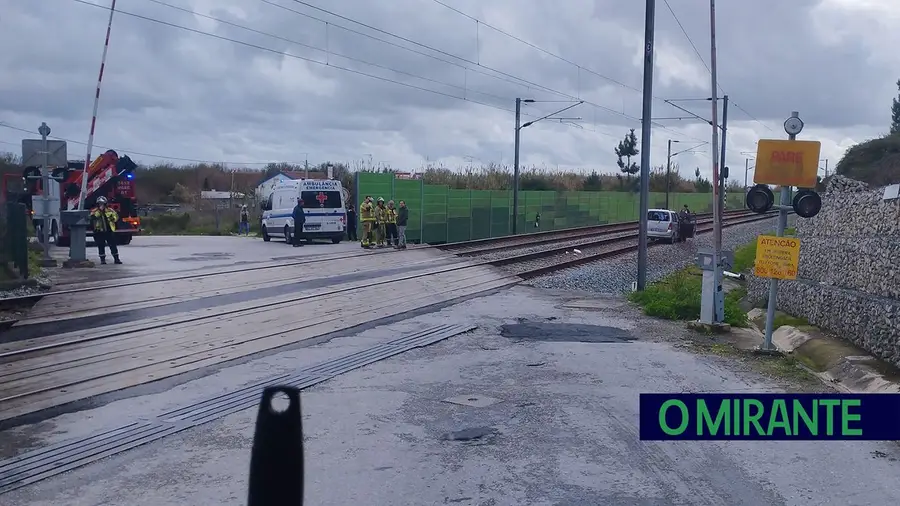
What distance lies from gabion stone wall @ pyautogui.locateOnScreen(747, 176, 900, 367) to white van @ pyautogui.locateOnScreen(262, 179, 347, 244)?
772 inches

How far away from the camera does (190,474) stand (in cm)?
679

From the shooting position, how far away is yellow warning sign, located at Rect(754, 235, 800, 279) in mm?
12758

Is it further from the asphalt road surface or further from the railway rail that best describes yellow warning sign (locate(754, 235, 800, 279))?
the railway rail

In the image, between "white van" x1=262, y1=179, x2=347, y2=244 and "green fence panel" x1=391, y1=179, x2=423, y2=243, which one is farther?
"green fence panel" x1=391, y1=179, x2=423, y2=243

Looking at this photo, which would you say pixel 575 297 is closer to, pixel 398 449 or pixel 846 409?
pixel 398 449

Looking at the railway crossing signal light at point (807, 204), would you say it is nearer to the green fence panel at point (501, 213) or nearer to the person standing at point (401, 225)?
the person standing at point (401, 225)

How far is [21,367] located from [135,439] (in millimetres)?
3677

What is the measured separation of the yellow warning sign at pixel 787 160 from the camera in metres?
12.5

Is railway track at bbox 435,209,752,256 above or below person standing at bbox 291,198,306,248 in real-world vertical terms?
below

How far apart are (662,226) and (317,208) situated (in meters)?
17.3

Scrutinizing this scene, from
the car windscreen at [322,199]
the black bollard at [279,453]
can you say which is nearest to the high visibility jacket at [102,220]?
the car windscreen at [322,199]

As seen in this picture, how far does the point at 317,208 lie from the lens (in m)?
34.5

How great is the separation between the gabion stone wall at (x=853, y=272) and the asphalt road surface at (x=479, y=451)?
169 centimetres

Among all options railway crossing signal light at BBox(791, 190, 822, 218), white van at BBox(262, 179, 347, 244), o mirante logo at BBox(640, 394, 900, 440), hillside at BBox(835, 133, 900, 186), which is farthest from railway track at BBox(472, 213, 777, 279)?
o mirante logo at BBox(640, 394, 900, 440)
